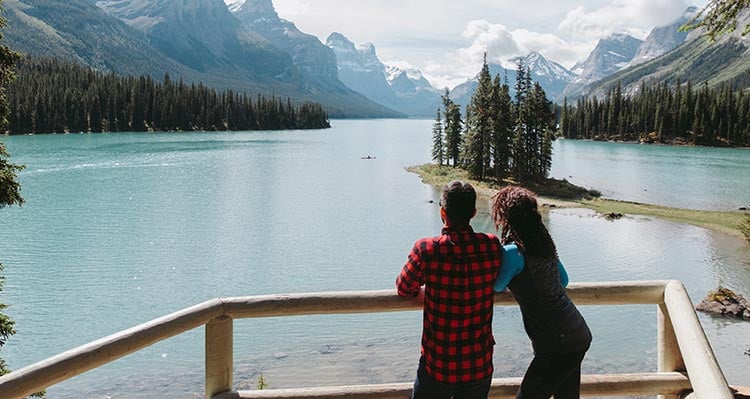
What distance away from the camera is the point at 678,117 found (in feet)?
467

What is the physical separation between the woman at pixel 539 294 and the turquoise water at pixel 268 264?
408 inches

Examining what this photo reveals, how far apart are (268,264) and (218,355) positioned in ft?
80.8

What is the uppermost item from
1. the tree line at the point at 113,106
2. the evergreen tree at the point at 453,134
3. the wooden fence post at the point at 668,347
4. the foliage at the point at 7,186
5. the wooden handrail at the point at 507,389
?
the tree line at the point at 113,106

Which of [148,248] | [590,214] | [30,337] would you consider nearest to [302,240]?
[148,248]

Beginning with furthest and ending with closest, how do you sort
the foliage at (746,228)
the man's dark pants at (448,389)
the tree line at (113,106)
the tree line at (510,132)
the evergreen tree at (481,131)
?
the tree line at (113,106), the evergreen tree at (481,131), the tree line at (510,132), the foliage at (746,228), the man's dark pants at (448,389)

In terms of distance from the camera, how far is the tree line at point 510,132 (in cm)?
6650

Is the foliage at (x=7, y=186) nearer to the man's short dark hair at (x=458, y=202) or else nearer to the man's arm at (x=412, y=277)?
the man's arm at (x=412, y=277)

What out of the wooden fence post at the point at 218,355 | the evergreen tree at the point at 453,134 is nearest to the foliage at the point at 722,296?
the wooden fence post at the point at 218,355

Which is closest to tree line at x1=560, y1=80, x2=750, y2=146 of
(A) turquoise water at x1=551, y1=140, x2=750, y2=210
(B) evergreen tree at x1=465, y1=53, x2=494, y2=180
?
(A) turquoise water at x1=551, y1=140, x2=750, y2=210

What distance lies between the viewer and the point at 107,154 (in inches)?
3477

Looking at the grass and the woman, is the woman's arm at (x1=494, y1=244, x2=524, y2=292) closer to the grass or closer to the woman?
the woman

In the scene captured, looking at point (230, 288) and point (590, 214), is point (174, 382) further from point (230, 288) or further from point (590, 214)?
point (590, 214)

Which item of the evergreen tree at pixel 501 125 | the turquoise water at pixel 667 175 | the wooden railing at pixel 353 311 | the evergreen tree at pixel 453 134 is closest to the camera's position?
the wooden railing at pixel 353 311

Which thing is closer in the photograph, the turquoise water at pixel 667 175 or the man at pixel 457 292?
the man at pixel 457 292
